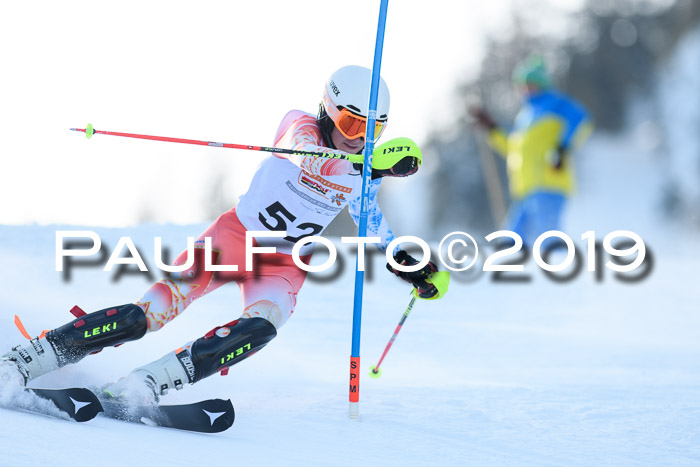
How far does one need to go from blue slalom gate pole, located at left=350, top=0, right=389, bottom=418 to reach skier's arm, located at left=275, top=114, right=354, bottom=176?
0.37 ft

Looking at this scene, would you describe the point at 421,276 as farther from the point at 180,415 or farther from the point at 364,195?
the point at 180,415

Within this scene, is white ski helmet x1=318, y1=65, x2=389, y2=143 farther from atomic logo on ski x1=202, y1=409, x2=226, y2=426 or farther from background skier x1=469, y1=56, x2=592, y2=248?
background skier x1=469, y1=56, x2=592, y2=248

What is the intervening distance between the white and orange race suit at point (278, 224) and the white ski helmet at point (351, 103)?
100mm

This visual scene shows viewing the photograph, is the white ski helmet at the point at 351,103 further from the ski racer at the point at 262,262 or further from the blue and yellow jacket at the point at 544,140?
the blue and yellow jacket at the point at 544,140

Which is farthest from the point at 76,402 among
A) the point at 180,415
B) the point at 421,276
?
the point at 421,276

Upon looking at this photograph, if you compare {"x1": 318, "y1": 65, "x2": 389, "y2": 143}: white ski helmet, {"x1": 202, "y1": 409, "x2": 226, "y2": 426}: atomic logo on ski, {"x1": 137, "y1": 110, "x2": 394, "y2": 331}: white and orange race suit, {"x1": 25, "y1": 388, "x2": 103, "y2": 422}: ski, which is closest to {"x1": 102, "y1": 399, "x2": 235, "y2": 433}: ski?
{"x1": 202, "y1": 409, "x2": 226, "y2": 426}: atomic logo on ski

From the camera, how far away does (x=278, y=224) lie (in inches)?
159

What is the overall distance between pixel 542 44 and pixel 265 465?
31215 millimetres

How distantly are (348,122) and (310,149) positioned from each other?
0.26m

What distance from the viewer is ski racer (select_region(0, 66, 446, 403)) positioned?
345cm

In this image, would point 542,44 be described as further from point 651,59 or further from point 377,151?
point 377,151

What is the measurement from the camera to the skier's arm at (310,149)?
371 cm

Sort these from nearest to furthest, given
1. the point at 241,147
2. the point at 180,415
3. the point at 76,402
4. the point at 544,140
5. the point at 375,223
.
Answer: the point at 76,402, the point at 180,415, the point at 241,147, the point at 375,223, the point at 544,140
